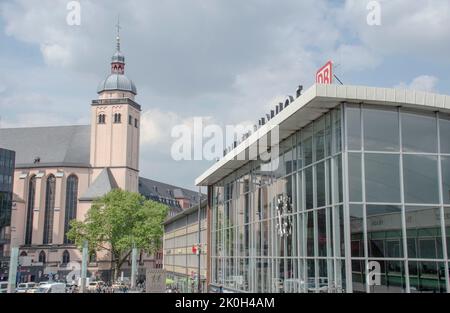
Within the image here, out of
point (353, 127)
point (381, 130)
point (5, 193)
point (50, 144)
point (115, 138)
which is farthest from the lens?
point (50, 144)

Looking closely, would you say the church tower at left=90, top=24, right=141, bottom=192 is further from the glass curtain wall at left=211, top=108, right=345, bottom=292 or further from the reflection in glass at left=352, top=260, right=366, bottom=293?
the reflection in glass at left=352, top=260, right=366, bottom=293

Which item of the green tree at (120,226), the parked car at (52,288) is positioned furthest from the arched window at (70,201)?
the parked car at (52,288)

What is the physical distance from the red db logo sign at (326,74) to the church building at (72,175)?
89.0m

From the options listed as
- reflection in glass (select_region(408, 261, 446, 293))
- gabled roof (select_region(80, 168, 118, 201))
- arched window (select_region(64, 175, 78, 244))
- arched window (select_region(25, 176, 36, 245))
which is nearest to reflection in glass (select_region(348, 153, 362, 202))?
reflection in glass (select_region(408, 261, 446, 293))

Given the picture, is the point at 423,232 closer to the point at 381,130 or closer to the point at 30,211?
the point at 381,130

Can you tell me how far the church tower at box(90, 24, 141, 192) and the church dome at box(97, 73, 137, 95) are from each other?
0.30 m

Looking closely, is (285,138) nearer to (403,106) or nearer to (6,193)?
(403,106)

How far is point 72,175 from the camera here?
11325cm

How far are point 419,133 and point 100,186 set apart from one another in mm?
96461

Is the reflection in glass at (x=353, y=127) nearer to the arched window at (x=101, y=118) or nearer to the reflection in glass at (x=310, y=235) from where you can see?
the reflection in glass at (x=310, y=235)

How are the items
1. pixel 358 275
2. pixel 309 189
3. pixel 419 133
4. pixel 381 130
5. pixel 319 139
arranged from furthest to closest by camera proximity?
pixel 309 189, pixel 319 139, pixel 419 133, pixel 381 130, pixel 358 275

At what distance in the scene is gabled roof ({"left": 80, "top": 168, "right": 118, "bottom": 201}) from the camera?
108 meters

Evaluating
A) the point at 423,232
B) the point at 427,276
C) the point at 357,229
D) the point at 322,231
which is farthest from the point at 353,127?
the point at 427,276

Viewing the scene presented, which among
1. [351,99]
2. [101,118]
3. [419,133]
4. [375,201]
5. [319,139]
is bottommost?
[375,201]
